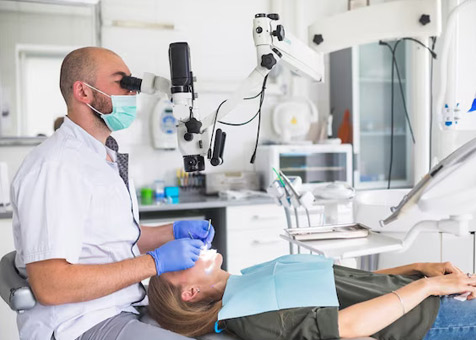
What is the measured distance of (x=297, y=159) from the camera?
358 cm

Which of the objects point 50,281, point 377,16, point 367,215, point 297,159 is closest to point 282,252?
point 297,159

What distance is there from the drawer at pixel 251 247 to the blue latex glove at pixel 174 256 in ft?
5.60

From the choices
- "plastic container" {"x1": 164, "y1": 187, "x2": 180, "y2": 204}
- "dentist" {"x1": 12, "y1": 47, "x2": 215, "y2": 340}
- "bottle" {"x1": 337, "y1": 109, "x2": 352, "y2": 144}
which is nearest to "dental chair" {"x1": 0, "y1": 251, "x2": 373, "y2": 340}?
"dentist" {"x1": 12, "y1": 47, "x2": 215, "y2": 340}

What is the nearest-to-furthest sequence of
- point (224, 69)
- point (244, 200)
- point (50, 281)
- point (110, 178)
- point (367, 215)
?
point (50, 281)
point (110, 178)
point (367, 215)
point (244, 200)
point (224, 69)

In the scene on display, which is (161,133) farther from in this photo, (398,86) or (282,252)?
(398,86)

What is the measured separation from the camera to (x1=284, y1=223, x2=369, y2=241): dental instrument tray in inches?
A: 63.2

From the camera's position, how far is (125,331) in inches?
54.7

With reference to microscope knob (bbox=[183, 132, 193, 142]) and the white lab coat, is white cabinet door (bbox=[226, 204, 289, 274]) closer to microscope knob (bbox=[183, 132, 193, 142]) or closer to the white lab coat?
the white lab coat

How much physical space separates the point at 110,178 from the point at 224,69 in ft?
7.67

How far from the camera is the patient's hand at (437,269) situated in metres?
1.76

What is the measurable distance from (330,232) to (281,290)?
303 mm

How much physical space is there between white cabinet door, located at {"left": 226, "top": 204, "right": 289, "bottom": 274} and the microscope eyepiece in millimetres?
1661

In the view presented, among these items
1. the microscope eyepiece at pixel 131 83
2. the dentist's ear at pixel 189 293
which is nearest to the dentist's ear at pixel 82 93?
the microscope eyepiece at pixel 131 83

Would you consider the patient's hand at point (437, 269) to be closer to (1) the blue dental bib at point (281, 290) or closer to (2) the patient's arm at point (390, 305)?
(2) the patient's arm at point (390, 305)
